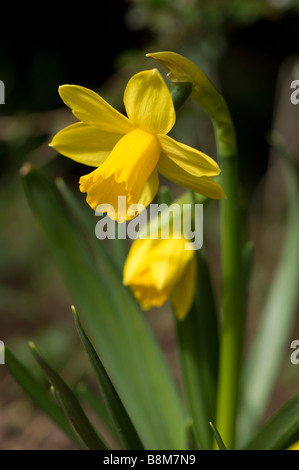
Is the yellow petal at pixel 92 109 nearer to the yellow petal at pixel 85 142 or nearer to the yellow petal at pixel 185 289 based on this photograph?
the yellow petal at pixel 85 142

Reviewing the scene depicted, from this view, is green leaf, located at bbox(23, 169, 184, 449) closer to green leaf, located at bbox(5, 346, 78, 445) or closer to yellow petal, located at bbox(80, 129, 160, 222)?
green leaf, located at bbox(5, 346, 78, 445)

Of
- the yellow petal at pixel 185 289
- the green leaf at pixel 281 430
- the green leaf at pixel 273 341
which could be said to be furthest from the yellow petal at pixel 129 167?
the green leaf at pixel 273 341

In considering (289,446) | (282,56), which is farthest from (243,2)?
(289,446)

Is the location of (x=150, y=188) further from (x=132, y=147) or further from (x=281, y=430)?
(x=281, y=430)

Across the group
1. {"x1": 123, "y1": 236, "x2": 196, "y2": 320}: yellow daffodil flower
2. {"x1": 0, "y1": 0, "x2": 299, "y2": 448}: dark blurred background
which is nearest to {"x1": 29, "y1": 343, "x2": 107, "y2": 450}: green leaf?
{"x1": 123, "y1": 236, "x2": 196, "y2": 320}: yellow daffodil flower

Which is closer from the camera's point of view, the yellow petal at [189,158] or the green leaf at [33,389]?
the yellow petal at [189,158]
